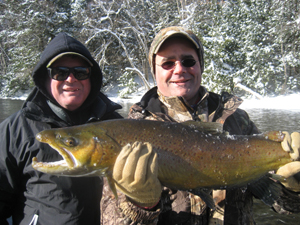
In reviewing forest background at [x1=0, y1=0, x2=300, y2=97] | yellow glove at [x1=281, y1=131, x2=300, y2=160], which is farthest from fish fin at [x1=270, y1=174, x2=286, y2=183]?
forest background at [x1=0, y1=0, x2=300, y2=97]

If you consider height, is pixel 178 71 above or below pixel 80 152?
above

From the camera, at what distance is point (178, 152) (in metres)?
1.91

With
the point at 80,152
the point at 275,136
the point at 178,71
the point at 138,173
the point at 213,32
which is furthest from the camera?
the point at 213,32

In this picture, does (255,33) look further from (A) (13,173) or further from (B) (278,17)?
(A) (13,173)

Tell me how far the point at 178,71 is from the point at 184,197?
4.18 ft

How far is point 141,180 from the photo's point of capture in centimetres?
171

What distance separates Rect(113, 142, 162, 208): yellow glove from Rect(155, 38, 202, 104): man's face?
2.92 ft

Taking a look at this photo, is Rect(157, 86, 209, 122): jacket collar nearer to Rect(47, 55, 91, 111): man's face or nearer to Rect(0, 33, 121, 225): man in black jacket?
Rect(0, 33, 121, 225): man in black jacket

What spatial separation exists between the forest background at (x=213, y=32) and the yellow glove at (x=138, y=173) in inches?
807

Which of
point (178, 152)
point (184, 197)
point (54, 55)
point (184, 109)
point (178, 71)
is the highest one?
point (54, 55)

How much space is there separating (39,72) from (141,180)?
2.10 metres

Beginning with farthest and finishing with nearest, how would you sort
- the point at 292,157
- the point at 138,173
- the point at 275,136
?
the point at 275,136
the point at 292,157
the point at 138,173

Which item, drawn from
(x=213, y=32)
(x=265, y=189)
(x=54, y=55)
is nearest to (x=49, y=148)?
(x=54, y=55)

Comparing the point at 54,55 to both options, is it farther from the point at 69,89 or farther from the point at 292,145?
the point at 292,145
